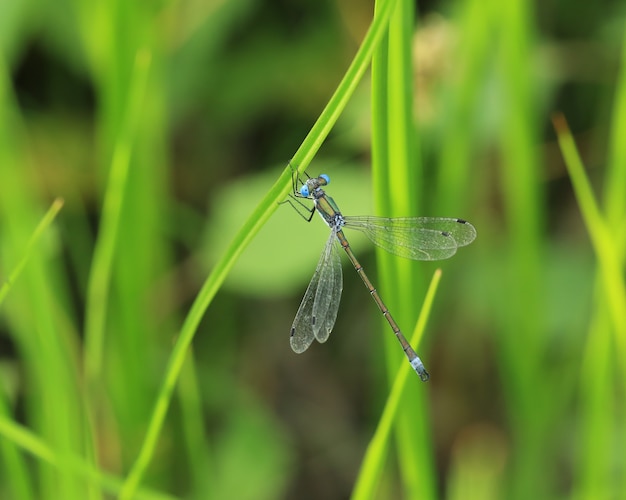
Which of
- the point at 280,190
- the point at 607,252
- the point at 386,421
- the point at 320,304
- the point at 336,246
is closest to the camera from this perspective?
the point at 280,190

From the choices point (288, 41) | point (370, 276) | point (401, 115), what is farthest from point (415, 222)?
point (288, 41)

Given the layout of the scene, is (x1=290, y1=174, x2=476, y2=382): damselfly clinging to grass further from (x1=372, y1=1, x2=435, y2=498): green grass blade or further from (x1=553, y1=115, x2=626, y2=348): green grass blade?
(x1=553, y1=115, x2=626, y2=348): green grass blade

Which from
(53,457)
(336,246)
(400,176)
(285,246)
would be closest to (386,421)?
(400,176)

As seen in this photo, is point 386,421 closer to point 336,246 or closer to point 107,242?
point 107,242

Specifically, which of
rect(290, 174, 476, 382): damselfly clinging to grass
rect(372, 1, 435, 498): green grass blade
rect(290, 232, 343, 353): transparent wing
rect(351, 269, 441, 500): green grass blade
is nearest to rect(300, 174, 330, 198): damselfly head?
rect(290, 174, 476, 382): damselfly clinging to grass

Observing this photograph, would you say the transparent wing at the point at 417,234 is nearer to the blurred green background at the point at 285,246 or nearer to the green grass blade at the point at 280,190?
the blurred green background at the point at 285,246

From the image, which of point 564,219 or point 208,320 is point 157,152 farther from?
point 564,219
